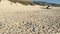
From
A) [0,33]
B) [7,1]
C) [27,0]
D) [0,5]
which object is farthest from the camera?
[27,0]

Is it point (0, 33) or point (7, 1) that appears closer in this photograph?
point (0, 33)

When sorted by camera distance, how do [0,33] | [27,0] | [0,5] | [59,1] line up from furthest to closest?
[59,1] < [27,0] < [0,5] < [0,33]

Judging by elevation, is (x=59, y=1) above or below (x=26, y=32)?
below

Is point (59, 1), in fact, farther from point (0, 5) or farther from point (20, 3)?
point (0, 5)

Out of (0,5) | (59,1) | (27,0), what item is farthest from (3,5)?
(59,1)

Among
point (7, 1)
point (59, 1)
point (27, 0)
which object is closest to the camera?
point (7, 1)

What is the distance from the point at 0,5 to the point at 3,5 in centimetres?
30

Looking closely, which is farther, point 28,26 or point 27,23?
point 27,23

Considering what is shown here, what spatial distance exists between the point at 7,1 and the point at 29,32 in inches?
458

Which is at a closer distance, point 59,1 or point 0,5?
point 0,5

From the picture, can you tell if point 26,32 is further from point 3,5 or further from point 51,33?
point 3,5

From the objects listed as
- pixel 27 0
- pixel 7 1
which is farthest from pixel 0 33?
pixel 27 0

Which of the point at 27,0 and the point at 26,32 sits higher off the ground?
the point at 26,32

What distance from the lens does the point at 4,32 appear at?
7.55 m
